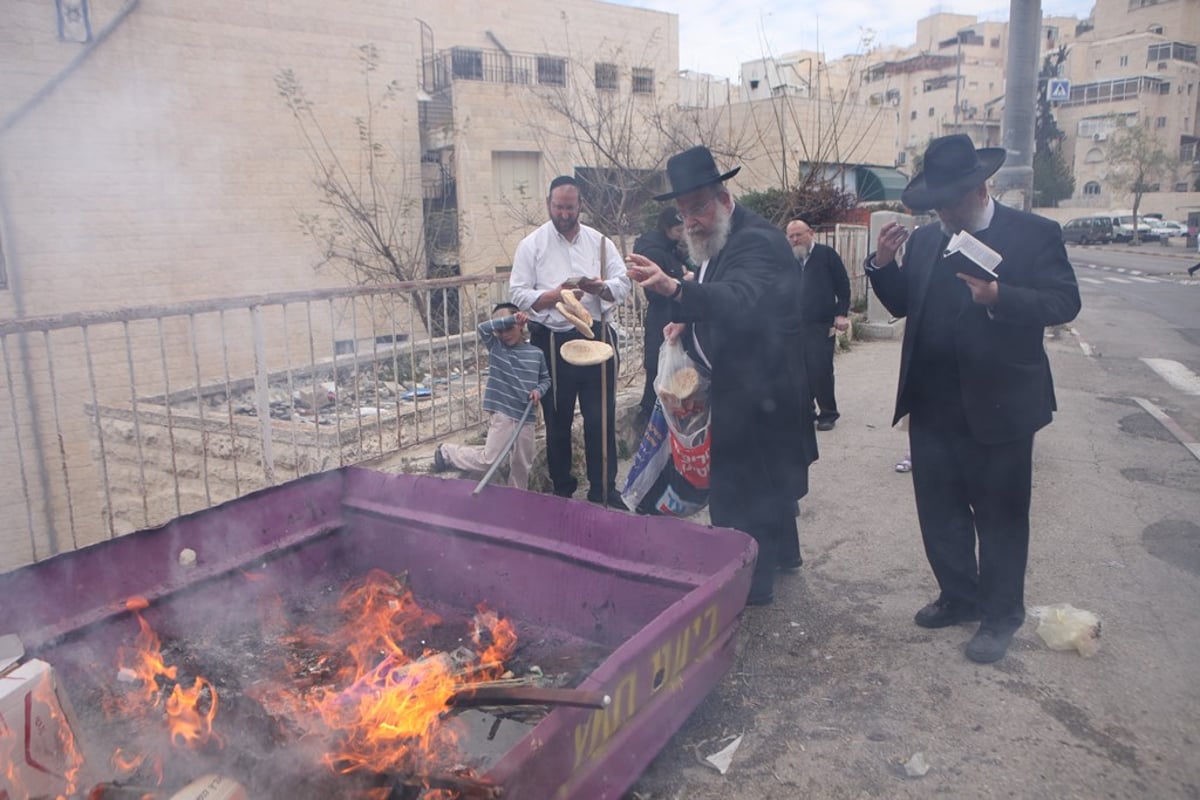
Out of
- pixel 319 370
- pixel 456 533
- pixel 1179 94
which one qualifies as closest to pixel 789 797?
pixel 456 533

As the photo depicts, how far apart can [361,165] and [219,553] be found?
509 inches

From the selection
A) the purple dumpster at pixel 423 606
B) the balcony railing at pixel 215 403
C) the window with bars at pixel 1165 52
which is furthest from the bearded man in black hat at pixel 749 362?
the window with bars at pixel 1165 52

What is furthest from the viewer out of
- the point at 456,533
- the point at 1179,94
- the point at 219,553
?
the point at 1179,94

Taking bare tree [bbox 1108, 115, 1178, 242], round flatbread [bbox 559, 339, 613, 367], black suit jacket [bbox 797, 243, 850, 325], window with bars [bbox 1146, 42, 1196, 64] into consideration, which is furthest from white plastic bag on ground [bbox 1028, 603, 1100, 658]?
window with bars [bbox 1146, 42, 1196, 64]

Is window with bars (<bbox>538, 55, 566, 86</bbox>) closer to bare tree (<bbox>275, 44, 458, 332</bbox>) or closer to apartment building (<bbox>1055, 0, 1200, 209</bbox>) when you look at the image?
bare tree (<bbox>275, 44, 458, 332</bbox>)

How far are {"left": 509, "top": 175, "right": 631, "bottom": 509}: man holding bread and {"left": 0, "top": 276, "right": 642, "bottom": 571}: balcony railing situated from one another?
658mm

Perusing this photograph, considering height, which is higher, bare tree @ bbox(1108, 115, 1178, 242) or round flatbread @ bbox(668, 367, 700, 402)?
bare tree @ bbox(1108, 115, 1178, 242)

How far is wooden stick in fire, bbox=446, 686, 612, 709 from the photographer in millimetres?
2129

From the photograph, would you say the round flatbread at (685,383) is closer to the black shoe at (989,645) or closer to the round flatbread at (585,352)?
the round flatbread at (585,352)

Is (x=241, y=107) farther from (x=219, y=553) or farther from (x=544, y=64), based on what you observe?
(x=219, y=553)

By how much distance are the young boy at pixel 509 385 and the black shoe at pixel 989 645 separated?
8.25ft

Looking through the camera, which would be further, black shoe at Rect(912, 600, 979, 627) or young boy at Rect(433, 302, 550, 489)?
young boy at Rect(433, 302, 550, 489)

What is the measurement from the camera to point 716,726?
3.14 meters

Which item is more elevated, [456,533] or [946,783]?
[456,533]
